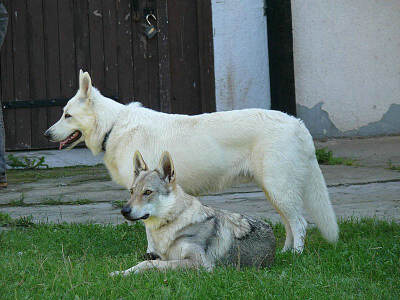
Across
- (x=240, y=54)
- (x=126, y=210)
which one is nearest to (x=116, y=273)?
(x=126, y=210)

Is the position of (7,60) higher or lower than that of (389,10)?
lower

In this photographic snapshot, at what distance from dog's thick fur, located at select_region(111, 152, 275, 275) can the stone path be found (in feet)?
4.48

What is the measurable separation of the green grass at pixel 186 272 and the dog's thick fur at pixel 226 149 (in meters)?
0.36

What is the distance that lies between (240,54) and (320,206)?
5.23 metres

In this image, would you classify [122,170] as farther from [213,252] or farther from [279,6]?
[279,6]

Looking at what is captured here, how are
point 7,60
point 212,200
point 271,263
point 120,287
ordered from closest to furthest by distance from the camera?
point 120,287
point 271,263
point 212,200
point 7,60

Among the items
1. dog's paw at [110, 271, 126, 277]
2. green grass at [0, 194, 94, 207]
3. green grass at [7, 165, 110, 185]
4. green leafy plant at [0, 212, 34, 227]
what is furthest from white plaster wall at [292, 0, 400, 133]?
dog's paw at [110, 271, 126, 277]

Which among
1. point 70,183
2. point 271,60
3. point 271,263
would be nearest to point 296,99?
point 271,60

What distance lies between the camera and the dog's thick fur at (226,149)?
179 inches

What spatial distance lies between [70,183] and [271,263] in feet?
13.6

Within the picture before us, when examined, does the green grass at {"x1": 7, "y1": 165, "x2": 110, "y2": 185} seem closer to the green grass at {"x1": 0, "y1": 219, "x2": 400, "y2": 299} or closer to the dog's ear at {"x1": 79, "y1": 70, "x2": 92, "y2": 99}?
the dog's ear at {"x1": 79, "y1": 70, "x2": 92, "y2": 99}

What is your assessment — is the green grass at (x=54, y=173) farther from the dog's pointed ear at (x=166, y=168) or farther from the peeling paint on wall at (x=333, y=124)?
the dog's pointed ear at (x=166, y=168)

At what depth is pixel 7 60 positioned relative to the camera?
30.2 feet

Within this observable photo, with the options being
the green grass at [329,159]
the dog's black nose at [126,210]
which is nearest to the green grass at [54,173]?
the green grass at [329,159]
